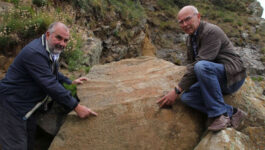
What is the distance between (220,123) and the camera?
3.07m

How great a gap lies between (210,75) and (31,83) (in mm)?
2463

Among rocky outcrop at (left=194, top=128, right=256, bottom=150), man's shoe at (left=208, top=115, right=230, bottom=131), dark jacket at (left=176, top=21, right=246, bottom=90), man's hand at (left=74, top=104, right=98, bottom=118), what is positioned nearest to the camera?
rocky outcrop at (left=194, top=128, right=256, bottom=150)

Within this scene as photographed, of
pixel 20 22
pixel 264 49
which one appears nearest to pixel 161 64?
pixel 20 22

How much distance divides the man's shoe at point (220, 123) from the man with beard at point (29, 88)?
169 cm

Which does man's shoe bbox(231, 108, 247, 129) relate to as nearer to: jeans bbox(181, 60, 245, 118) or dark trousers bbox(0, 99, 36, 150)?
jeans bbox(181, 60, 245, 118)

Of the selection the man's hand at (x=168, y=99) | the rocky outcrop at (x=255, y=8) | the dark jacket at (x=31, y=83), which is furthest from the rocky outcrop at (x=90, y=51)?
the rocky outcrop at (x=255, y=8)

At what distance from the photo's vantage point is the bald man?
10.2 feet

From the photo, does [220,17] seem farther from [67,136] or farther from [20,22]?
[67,136]

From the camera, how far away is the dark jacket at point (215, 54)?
3205 mm

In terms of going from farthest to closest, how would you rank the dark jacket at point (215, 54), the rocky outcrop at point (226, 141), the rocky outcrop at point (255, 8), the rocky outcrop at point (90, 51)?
1. the rocky outcrop at point (255, 8)
2. the rocky outcrop at point (90, 51)
3. the dark jacket at point (215, 54)
4. the rocky outcrop at point (226, 141)

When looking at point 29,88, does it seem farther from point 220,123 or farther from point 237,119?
point 237,119

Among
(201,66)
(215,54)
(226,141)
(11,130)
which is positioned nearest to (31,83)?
(11,130)

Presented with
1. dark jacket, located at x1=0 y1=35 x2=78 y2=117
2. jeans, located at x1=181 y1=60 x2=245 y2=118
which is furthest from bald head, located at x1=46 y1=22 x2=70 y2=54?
jeans, located at x1=181 y1=60 x2=245 y2=118

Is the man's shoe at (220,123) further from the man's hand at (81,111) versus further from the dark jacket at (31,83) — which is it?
the dark jacket at (31,83)
